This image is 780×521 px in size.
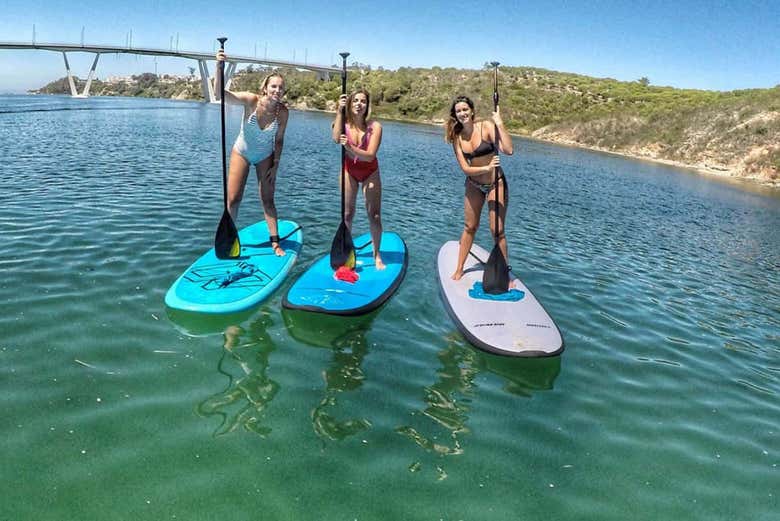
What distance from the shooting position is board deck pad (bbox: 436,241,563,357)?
616cm

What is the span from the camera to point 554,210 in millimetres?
18391

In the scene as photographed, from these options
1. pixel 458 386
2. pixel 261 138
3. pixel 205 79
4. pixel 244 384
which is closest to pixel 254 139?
pixel 261 138

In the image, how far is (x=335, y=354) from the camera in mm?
6098

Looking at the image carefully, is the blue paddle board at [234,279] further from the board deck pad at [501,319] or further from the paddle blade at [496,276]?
the paddle blade at [496,276]

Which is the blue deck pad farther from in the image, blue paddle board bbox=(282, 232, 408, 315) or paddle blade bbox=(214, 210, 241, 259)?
paddle blade bbox=(214, 210, 241, 259)

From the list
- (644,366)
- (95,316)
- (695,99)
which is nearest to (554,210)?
(644,366)

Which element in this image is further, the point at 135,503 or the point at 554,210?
the point at 554,210

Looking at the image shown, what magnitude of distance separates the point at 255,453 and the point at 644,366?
504 cm

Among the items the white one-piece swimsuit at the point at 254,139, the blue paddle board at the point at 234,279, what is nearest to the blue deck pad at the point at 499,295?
the blue paddle board at the point at 234,279

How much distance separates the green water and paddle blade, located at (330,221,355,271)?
0.92 meters

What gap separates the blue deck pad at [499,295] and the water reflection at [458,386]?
96cm

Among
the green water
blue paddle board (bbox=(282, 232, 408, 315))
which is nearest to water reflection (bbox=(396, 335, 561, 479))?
the green water

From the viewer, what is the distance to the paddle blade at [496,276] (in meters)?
7.61

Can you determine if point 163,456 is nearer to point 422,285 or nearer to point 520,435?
Result: point 520,435
